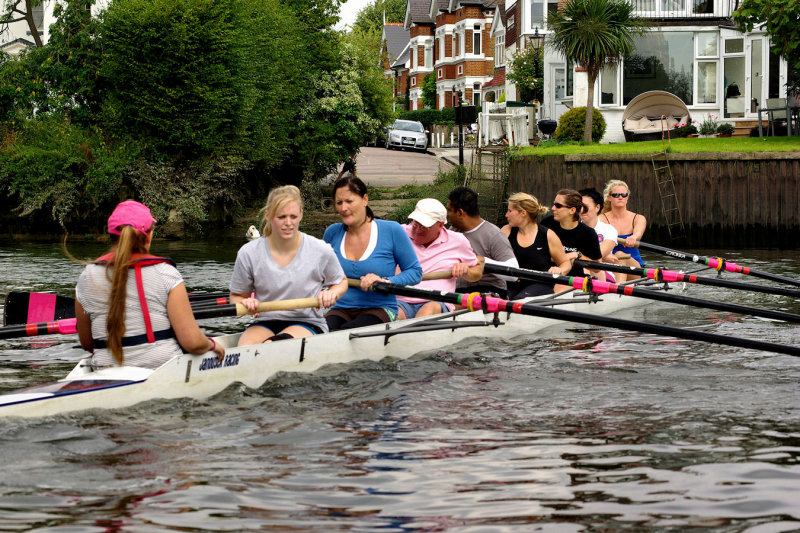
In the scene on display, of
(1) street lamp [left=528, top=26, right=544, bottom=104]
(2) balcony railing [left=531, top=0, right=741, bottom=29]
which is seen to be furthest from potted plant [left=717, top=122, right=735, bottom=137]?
(1) street lamp [left=528, top=26, right=544, bottom=104]

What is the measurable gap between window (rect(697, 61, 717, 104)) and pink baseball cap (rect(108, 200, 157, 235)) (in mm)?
29456

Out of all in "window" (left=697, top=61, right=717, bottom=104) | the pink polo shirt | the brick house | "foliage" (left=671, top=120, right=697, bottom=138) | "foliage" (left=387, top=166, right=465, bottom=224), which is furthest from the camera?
the brick house

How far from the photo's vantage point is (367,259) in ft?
28.3

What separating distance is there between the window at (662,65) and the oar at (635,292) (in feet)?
81.1

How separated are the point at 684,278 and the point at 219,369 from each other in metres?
6.32

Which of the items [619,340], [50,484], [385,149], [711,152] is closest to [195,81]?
[711,152]

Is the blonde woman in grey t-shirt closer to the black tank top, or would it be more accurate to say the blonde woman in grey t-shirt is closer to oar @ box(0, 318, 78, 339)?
oar @ box(0, 318, 78, 339)

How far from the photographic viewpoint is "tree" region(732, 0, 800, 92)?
2344 cm

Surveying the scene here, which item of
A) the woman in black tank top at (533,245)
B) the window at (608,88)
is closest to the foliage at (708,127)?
the window at (608,88)

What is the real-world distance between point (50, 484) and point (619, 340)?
6923 mm

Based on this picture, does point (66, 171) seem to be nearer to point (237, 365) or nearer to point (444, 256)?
point (444, 256)

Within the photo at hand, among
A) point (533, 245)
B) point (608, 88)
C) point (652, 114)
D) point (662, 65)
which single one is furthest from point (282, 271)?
point (662, 65)

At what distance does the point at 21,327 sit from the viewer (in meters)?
7.54

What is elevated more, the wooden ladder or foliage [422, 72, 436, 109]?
foliage [422, 72, 436, 109]
